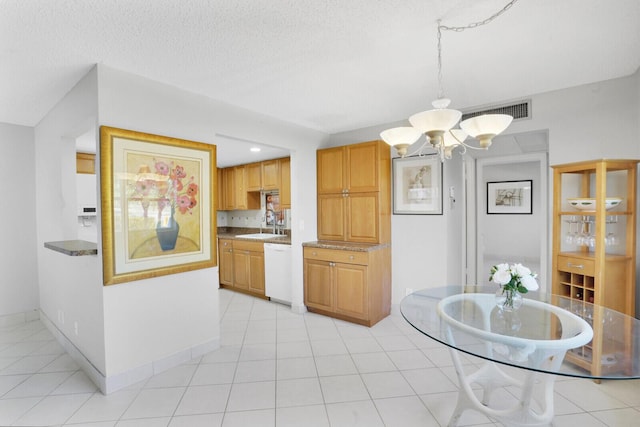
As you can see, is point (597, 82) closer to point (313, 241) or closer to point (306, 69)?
point (306, 69)

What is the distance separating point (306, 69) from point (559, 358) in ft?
7.47

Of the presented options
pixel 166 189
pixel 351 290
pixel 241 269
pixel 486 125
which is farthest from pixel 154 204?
pixel 241 269

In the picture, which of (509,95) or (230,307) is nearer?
(509,95)

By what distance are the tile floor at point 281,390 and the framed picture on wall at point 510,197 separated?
275cm

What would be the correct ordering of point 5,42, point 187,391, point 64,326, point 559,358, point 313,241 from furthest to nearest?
point 313,241
point 64,326
point 187,391
point 5,42
point 559,358

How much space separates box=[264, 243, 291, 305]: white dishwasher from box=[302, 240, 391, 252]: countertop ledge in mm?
500

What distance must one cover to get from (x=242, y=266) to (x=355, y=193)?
7.39 feet

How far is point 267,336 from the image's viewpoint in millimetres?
3199

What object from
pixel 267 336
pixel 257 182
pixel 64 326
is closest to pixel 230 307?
pixel 267 336

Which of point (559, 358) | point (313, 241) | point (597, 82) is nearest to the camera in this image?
point (559, 358)

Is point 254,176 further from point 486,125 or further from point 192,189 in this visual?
point 486,125

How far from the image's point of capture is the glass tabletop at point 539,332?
1.32 metres

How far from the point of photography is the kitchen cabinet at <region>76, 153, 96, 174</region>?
450 cm

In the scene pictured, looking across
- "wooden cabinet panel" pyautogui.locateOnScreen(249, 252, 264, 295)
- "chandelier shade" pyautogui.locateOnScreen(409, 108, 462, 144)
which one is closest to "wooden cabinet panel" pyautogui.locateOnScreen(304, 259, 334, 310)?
"wooden cabinet panel" pyautogui.locateOnScreen(249, 252, 264, 295)
